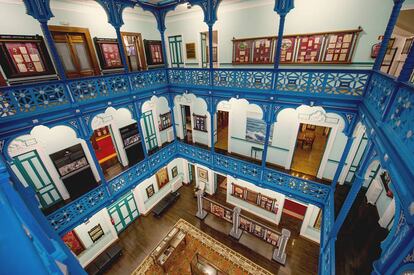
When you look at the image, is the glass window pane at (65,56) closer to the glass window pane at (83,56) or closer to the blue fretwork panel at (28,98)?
the glass window pane at (83,56)

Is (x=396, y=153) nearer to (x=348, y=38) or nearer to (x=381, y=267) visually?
(x=381, y=267)

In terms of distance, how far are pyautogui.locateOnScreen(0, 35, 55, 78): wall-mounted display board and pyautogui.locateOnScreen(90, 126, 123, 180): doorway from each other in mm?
3396

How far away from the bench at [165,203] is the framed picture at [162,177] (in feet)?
2.81

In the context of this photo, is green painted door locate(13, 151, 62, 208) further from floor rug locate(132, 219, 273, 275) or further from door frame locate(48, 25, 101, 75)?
floor rug locate(132, 219, 273, 275)

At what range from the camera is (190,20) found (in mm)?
9758

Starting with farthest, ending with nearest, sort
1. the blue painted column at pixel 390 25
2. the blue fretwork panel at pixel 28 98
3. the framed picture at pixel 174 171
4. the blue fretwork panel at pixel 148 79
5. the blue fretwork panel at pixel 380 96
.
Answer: the framed picture at pixel 174 171 → the blue fretwork panel at pixel 148 79 → the blue fretwork panel at pixel 28 98 → the blue painted column at pixel 390 25 → the blue fretwork panel at pixel 380 96

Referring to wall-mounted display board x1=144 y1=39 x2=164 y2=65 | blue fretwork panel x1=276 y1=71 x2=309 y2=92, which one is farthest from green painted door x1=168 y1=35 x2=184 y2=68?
blue fretwork panel x1=276 y1=71 x2=309 y2=92

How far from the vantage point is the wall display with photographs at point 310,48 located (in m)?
6.90

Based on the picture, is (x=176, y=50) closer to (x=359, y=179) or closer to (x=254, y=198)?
(x=254, y=198)

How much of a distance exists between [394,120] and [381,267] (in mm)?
2131

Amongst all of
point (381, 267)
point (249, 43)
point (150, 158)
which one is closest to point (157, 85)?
point (150, 158)

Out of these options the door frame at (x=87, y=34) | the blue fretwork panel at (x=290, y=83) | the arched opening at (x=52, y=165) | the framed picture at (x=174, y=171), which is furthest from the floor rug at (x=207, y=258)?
the door frame at (x=87, y=34)

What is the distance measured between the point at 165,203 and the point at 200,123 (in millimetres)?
5622

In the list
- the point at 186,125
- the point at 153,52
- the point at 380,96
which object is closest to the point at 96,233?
the point at 186,125
